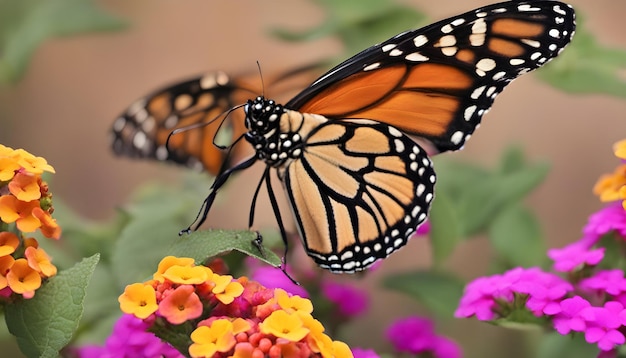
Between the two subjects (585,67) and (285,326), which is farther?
(585,67)

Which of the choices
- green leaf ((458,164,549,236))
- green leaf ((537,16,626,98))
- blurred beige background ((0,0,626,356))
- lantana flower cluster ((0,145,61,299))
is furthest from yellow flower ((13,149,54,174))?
blurred beige background ((0,0,626,356))

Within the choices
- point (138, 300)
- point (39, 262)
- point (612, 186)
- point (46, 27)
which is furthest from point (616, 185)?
point (46, 27)

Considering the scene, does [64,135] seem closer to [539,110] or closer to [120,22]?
[120,22]

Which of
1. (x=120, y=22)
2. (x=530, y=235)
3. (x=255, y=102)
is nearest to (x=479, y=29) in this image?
(x=255, y=102)

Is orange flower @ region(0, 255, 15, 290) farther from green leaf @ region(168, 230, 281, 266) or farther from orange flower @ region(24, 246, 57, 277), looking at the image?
green leaf @ region(168, 230, 281, 266)

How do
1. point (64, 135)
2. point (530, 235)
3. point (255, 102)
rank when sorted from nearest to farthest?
point (255, 102)
point (530, 235)
point (64, 135)

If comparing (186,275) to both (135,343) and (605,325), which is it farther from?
(605,325)

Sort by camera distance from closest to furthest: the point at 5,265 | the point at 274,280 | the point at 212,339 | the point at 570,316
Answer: the point at 212,339
the point at 5,265
the point at 570,316
the point at 274,280
